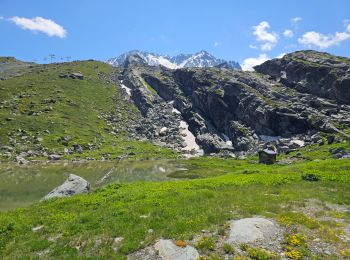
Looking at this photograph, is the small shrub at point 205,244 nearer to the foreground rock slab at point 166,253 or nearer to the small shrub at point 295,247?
the foreground rock slab at point 166,253

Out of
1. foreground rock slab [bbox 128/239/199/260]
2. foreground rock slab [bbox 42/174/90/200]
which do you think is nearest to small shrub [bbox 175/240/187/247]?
foreground rock slab [bbox 128/239/199/260]

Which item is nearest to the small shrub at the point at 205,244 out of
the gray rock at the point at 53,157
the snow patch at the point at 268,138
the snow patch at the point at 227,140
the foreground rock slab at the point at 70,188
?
the foreground rock slab at the point at 70,188

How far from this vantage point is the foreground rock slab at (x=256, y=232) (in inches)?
810

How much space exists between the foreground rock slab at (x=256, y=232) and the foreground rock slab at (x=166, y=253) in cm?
278

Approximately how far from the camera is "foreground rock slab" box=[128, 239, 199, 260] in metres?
19.2

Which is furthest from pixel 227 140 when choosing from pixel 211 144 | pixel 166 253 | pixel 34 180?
pixel 166 253

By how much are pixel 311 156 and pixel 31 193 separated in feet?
277

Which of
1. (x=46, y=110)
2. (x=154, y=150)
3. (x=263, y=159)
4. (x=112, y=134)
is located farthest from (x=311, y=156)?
(x=46, y=110)

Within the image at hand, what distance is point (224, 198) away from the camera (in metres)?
31.5

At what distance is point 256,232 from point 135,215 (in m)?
9.27

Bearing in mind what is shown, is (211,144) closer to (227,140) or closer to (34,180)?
(227,140)

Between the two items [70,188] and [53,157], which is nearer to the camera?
[70,188]

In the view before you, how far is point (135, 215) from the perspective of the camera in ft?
85.2

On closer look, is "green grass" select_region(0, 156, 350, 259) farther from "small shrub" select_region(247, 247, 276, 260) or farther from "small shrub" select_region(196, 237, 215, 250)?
"small shrub" select_region(247, 247, 276, 260)
